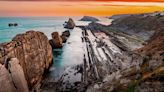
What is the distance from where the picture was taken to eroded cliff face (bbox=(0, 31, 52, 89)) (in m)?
39.5

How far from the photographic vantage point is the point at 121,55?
72.7m

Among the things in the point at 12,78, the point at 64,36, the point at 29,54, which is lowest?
the point at 64,36

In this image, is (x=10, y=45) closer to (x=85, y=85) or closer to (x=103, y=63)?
(x=85, y=85)

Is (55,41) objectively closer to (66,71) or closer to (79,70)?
(66,71)

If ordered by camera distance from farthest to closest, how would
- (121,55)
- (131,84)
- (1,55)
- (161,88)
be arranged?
(121,55) → (1,55) → (131,84) → (161,88)

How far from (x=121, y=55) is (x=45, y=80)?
28.8 meters

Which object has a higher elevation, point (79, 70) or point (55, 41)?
point (79, 70)

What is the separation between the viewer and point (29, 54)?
4675 cm

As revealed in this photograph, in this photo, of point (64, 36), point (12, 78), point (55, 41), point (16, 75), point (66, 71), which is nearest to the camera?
point (12, 78)

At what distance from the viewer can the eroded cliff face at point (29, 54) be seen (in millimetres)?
39469

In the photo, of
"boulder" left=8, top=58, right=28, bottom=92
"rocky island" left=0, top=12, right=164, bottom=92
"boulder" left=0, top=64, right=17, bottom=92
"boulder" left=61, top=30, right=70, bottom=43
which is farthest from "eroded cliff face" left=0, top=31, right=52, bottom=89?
"boulder" left=61, top=30, right=70, bottom=43

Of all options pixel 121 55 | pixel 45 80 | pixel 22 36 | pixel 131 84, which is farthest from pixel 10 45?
pixel 121 55

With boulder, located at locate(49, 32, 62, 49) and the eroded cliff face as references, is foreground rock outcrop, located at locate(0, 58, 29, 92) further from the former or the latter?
boulder, located at locate(49, 32, 62, 49)

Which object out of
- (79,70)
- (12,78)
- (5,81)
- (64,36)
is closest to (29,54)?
(12,78)
